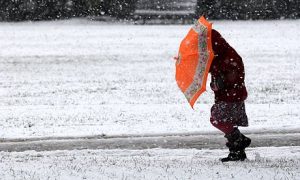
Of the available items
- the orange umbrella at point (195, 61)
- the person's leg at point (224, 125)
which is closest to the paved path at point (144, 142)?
the person's leg at point (224, 125)

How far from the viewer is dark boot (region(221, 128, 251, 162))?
6980 millimetres

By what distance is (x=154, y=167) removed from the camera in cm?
666

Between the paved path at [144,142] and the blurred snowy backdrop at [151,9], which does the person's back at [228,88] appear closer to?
the paved path at [144,142]

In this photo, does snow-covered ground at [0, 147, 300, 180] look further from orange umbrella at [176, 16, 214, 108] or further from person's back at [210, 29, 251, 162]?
orange umbrella at [176, 16, 214, 108]

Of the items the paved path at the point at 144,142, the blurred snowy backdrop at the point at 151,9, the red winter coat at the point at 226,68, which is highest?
the red winter coat at the point at 226,68

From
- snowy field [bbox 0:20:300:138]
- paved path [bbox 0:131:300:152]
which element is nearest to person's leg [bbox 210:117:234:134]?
paved path [bbox 0:131:300:152]

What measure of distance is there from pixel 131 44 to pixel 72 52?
2643 mm

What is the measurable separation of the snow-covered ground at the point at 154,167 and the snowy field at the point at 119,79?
1.84 m

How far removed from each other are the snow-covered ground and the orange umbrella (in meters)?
0.81

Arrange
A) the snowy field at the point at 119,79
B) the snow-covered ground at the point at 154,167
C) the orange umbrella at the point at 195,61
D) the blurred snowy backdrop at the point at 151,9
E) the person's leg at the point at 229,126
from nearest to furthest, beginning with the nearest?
the snow-covered ground at the point at 154,167 → the orange umbrella at the point at 195,61 → the person's leg at the point at 229,126 → the snowy field at the point at 119,79 → the blurred snowy backdrop at the point at 151,9

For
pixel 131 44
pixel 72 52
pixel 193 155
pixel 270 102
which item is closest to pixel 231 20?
pixel 131 44

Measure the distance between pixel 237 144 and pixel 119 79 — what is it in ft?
30.7

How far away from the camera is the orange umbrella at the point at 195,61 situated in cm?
668

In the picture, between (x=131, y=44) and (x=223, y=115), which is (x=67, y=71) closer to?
(x=131, y=44)
